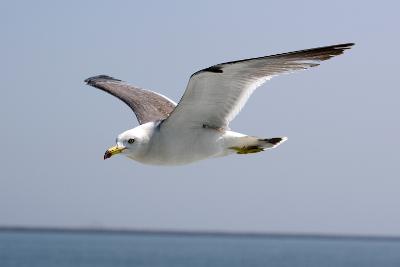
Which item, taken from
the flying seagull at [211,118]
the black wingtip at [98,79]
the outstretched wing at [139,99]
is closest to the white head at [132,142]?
the flying seagull at [211,118]

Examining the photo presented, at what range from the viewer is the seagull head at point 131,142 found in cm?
1238

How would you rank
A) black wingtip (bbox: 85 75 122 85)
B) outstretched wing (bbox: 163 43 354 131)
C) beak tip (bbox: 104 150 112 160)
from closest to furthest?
outstretched wing (bbox: 163 43 354 131)
beak tip (bbox: 104 150 112 160)
black wingtip (bbox: 85 75 122 85)

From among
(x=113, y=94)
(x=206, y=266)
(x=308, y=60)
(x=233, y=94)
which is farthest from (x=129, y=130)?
(x=206, y=266)

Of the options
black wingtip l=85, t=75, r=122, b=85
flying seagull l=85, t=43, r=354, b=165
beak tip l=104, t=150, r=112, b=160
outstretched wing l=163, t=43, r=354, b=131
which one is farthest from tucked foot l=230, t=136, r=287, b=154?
black wingtip l=85, t=75, r=122, b=85

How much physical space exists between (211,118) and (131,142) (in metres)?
1.02

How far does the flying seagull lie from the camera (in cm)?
1176

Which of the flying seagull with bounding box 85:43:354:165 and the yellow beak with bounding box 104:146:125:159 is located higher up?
the flying seagull with bounding box 85:43:354:165

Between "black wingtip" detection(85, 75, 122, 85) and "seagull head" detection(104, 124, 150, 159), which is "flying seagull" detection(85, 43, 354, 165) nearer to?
"seagull head" detection(104, 124, 150, 159)

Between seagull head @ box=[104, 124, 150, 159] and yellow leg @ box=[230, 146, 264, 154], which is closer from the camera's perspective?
seagull head @ box=[104, 124, 150, 159]

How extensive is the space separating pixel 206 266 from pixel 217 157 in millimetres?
109843

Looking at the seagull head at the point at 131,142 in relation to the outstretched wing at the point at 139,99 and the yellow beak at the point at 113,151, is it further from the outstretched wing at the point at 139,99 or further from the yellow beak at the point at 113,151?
the outstretched wing at the point at 139,99

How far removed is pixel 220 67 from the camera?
38.2ft

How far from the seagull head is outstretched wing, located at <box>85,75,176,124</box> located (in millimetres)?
2146

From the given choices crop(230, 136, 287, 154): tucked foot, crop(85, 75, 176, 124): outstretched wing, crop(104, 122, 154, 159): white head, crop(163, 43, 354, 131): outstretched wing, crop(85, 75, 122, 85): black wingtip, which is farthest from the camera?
crop(85, 75, 122, 85): black wingtip
